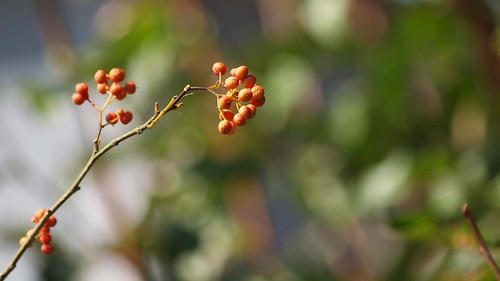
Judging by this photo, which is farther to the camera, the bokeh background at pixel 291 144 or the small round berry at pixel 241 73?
the bokeh background at pixel 291 144

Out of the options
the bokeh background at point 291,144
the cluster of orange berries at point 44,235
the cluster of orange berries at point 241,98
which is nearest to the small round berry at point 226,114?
the cluster of orange berries at point 241,98

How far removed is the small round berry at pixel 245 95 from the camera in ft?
1.49

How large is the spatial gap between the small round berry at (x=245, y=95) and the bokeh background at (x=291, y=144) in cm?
56

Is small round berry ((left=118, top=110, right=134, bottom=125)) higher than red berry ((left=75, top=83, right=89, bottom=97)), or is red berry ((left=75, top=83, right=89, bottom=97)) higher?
red berry ((left=75, top=83, right=89, bottom=97))

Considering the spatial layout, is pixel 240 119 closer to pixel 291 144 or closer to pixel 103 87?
pixel 103 87

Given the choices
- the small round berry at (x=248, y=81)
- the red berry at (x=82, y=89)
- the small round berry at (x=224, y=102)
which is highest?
the red berry at (x=82, y=89)

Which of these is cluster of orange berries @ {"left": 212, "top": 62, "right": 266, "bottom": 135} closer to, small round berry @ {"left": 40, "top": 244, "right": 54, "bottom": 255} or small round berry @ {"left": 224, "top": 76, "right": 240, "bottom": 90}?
small round berry @ {"left": 224, "top": 76, "right": 240, "bottom": 90}

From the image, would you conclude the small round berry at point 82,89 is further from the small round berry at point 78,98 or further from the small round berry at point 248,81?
the small round berry at point 248,81

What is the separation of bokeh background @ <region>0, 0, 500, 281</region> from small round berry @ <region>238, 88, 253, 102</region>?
0.56 m

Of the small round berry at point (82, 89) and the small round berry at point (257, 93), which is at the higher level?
the small round berry at point (82, 89)

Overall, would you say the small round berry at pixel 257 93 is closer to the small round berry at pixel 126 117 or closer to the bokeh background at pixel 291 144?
the small round berry at pixel 126 117

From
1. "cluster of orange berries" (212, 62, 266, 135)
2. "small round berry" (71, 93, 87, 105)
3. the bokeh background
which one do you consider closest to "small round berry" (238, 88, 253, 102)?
"cluster of orange berries" (212, 62, 266, 135)

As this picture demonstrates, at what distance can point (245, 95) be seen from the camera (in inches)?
17.8

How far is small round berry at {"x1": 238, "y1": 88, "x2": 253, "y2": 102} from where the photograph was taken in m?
0.45
